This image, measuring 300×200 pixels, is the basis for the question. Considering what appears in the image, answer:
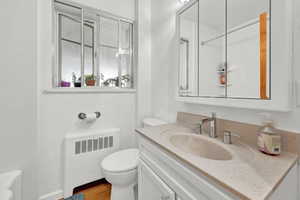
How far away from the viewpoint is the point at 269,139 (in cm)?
62

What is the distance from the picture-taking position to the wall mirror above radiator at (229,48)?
0.68m

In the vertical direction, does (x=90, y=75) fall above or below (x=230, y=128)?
above

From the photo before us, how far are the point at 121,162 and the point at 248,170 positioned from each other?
1001 millimetres

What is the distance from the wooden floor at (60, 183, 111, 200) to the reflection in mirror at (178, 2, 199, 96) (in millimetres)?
1301

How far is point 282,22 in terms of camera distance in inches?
24.9

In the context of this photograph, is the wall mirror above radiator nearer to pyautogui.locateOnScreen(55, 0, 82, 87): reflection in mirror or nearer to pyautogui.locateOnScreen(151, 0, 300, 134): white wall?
pyautogui.locateOnScreen(151, 0, 300, 134): white wall

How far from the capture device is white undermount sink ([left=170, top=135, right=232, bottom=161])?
0.79m

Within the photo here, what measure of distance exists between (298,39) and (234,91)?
0.36 m

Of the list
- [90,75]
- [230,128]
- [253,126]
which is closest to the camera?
[253,126]

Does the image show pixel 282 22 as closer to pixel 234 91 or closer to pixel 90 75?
pixel 234 91

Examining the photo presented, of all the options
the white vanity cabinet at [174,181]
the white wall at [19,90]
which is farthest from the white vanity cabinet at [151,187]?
the white wall at [19,90]

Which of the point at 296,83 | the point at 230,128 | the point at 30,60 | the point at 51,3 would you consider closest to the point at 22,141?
→ the point at 30,60

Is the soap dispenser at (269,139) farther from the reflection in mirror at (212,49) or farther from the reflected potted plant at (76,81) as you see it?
the reflected potted plant at (76,81)

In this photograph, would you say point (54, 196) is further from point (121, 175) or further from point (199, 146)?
point (199, 146)
